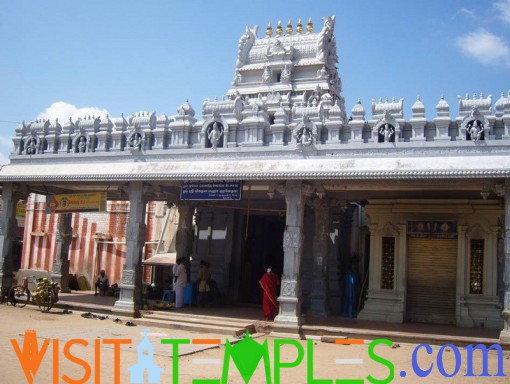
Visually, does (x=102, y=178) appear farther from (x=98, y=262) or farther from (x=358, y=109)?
(x=98, y=262)

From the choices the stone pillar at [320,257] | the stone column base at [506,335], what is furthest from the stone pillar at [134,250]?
the stone column base at [506,335]

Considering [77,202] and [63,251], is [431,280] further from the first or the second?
[63,251]

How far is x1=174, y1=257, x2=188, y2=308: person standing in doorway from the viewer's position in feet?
50.6

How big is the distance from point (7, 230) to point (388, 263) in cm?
1123

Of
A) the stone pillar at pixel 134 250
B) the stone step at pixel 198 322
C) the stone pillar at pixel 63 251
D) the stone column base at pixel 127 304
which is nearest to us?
the stone step at pixel 198 322

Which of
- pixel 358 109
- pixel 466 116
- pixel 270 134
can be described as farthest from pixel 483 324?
pixel 270 134

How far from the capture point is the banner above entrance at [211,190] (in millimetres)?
13195

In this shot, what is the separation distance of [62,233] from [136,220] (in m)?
6.28

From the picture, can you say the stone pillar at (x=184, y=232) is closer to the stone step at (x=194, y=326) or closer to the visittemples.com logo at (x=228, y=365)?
the stone step at (x=194, y=326)

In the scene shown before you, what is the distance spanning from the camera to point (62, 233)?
63.9ft

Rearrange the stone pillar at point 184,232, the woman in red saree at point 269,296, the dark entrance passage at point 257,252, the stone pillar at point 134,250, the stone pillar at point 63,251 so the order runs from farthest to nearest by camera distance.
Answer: the stone pillar at point 63,251 < the dark entrance passage at point 257,252 < the stone pillar at point 184,232 < the stone pillar at point 134,250 < the woman in red saree at point 269,296

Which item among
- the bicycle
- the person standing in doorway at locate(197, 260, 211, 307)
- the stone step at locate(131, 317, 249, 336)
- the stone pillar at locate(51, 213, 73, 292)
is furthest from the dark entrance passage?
the stone pillar at locate(51, 213, 73, 292)

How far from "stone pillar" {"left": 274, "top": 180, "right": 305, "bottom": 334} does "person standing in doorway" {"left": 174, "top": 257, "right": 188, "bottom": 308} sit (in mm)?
3880

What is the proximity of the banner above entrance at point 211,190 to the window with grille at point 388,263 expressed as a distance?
469 centimetres
